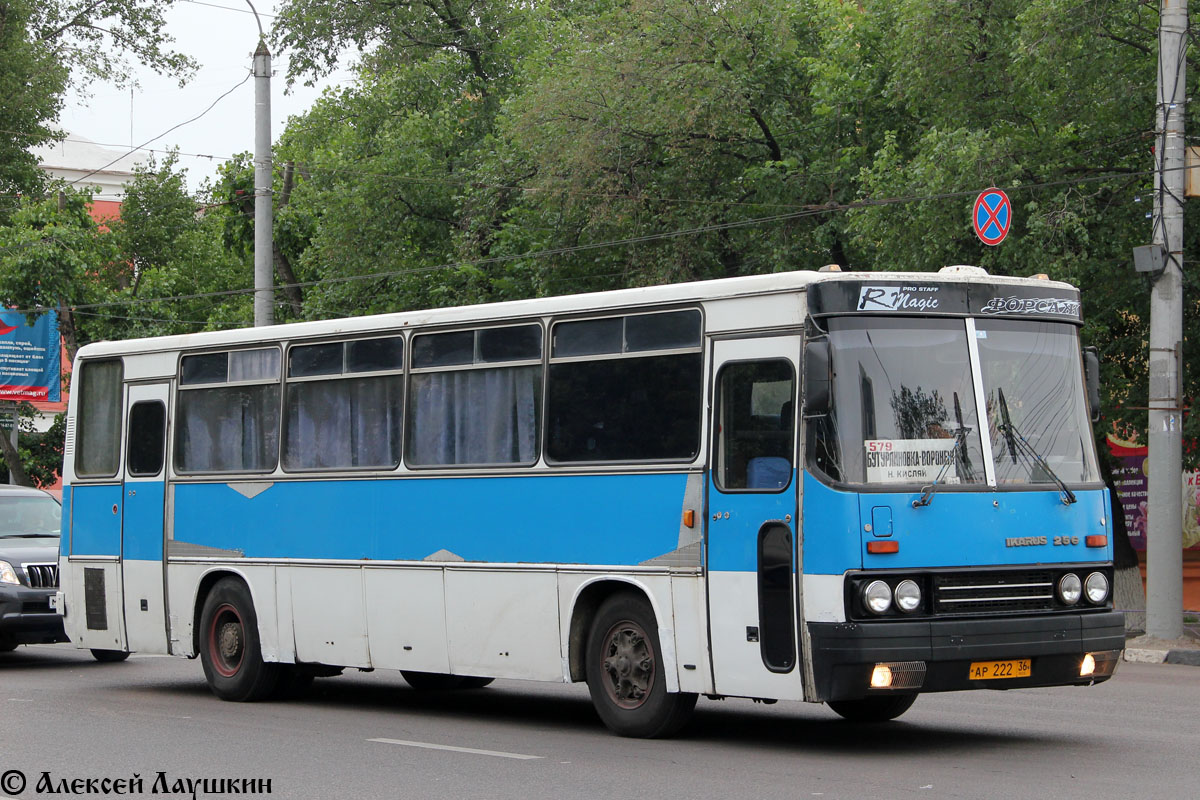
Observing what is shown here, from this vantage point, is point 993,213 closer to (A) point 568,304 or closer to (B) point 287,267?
(A) point 568,304

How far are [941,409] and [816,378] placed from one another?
88cm

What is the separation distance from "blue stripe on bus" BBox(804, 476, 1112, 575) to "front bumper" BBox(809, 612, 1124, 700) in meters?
0.35

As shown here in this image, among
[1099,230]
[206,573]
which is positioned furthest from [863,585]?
[1099,230]

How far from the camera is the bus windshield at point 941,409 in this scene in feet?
31.5

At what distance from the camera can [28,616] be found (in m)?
16.8

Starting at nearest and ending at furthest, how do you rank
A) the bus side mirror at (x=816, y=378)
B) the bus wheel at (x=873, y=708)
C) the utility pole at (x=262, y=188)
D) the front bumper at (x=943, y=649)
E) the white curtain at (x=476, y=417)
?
the front bumper at (x=943, y=649), the bus side mirror at (x=816, y=378), the bus wheel at (x=873, y=708), the white curtain at (x=476, y=417), the utility pole at (x=262, y=188)

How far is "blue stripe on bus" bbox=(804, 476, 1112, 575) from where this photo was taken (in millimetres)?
9391

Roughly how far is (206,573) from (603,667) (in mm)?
4657

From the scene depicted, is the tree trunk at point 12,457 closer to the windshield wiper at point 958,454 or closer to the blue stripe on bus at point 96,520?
the blue stripe on bus at point 96,520

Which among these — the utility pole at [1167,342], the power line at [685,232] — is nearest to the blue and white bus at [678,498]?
the utility pole at [1167,342]

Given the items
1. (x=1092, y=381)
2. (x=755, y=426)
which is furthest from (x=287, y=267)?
(x=1092, y=381)

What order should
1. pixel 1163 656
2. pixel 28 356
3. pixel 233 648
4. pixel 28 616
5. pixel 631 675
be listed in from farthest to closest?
pixel 28 356
pixel 1163 656
pixel 28 616
pixel 233 648
pixel 631 675

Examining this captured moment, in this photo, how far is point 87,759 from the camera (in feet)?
32.8

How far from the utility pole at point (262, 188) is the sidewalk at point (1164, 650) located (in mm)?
12468
